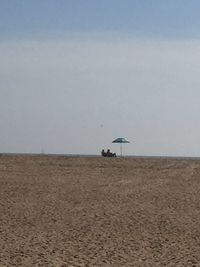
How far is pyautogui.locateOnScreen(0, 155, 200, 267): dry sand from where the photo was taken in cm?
1152

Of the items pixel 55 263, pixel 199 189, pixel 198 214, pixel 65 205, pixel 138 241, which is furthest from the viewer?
pixel 199 189

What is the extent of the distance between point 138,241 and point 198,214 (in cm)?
482

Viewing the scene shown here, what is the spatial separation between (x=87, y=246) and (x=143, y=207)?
6681mm

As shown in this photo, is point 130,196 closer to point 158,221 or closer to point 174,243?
point 158,221

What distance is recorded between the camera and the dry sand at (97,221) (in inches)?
454

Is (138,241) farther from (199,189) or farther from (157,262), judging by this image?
(199,189)

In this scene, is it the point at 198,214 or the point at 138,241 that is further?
the point at 198,214

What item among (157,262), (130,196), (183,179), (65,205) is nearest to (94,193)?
(130,196)

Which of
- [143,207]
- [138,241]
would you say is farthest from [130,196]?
[138,241]

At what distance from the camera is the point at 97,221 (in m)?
15.9

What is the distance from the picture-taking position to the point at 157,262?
11.2 m

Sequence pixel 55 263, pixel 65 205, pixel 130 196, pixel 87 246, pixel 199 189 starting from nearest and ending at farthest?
pixel 55 263 → pixel 87 246 → pixel 65 205 → pixel 130 196 → pixel 199 189

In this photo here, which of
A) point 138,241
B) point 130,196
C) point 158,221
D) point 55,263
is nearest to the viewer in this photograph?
point 55,263

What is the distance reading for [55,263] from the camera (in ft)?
35.0
